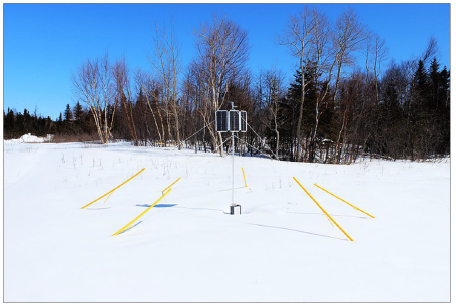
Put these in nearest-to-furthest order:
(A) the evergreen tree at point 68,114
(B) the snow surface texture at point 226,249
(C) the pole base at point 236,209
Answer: (B) the snow surface texture at point 226,249
(C) the pole base at point 236,209
(A) the evergreen tree at point 68,114

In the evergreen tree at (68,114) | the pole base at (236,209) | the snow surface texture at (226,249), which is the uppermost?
the evergreen tree at (68,114)

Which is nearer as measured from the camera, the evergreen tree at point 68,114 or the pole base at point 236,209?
the pole base at point 236,209

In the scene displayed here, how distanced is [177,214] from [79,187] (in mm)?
4680

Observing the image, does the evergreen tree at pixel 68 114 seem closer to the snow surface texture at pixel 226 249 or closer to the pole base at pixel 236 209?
the snow surface texture at pixel 226 249

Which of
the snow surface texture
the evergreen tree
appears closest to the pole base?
the snow surface texture

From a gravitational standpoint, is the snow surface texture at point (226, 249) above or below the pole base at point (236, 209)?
below

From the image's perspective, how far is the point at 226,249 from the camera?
3459 mm

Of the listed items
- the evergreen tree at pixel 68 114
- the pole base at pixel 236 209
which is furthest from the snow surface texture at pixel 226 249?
the evergreen tree at pixel 68 114

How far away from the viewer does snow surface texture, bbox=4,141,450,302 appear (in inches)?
→ 101

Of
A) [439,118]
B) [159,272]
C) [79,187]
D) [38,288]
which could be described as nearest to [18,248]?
[38,288]

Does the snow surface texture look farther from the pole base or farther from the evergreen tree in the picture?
the evergreen tree

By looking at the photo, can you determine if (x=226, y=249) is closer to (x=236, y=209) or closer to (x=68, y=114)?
(x=236, y=209)

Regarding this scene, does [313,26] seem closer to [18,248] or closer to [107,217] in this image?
[107,217]

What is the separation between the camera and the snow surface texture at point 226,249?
2.56 m
